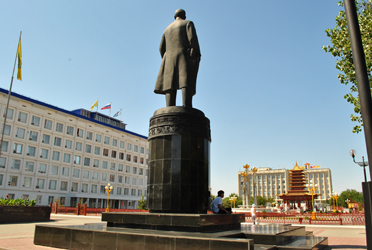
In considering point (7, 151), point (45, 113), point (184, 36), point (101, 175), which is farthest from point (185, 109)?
point (101, 175)

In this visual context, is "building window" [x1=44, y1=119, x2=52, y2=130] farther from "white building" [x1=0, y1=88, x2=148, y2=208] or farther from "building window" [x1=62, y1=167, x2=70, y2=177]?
"building window" [x1=62, y1=167, x2=70, y2=177]

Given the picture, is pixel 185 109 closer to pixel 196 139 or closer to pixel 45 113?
pixel 196 139

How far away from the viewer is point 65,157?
4881 cm

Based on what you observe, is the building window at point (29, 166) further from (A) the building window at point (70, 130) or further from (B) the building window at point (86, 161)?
(B) the building window at point (86, 161)

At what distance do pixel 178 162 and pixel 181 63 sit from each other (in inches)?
140

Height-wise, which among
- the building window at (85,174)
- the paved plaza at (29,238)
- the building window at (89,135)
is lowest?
the paved plaza at (29,238)

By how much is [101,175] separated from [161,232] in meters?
49.6

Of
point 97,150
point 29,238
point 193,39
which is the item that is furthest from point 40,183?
point 193,39

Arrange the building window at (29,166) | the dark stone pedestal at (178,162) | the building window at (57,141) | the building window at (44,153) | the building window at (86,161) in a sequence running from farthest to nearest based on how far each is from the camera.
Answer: the building window at (86,161)
the building window at (57,141)
the building window at (44,153)
the building window at (29,166)
the dark stone pedestal at (178,162)

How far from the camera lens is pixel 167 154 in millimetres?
9023

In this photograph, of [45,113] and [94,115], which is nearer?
[45,113]

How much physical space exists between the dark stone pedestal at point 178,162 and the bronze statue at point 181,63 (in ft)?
3.02

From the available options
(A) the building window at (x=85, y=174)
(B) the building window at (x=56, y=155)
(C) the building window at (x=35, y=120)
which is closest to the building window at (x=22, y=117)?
(C) the building window at (x=35, y=120)

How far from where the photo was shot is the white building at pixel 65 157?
1633 inches
